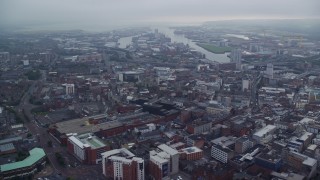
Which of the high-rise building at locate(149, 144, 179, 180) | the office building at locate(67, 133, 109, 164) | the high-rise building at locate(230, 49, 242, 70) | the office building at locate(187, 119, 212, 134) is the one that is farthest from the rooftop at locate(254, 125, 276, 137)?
the high-rise building at locate(230, 49, 242, 70)

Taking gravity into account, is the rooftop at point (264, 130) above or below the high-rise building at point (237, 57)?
below

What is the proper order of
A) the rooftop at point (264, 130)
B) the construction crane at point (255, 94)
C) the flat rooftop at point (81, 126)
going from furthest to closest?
the construction crane at point (255, 94), the flat rooftop at point (81, 126), the rooftop at point (264, 130)

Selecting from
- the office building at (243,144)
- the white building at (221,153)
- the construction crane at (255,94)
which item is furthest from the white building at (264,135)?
the construction crane at (255,94)

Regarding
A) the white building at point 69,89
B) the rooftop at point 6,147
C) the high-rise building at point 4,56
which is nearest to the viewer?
the rooftop at point 6,147

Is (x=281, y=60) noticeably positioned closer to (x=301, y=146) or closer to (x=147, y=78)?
(x=147, y=78)

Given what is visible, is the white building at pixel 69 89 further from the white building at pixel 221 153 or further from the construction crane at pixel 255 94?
the white building at pixel 221 153

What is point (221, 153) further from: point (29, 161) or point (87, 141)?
point (29, 161)

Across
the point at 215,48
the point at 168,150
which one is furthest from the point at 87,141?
the point at 215,48
